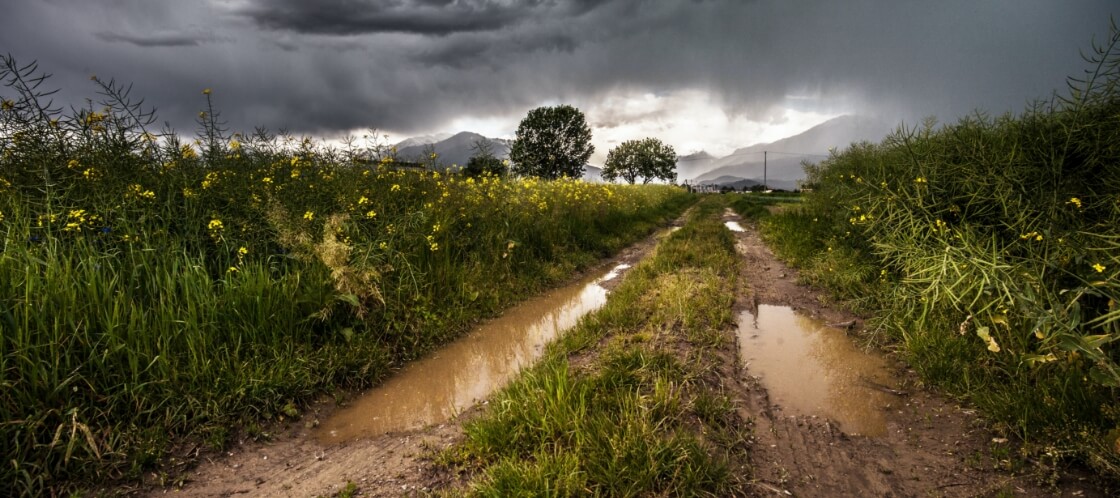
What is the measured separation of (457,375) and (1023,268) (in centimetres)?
493

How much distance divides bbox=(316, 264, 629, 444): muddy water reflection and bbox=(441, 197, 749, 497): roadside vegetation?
624mm

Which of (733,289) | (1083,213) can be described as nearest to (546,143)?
(733,289)

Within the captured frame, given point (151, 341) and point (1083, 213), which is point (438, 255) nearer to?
point (151, 341)

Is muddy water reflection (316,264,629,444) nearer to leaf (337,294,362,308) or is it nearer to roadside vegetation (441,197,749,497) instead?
roadside vegetation (441,197,749,497)

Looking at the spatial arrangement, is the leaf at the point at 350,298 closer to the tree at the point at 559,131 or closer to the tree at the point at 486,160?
the tree at the point at 486,160

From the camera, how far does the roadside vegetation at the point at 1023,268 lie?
2.71 meters

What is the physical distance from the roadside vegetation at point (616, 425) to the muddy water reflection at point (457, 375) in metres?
0.62

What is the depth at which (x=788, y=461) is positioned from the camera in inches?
113

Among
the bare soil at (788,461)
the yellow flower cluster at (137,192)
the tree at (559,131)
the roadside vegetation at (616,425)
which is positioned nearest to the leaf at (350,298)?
the bare soil at (788,461)

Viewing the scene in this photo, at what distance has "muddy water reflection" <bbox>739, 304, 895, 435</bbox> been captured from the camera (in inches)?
142

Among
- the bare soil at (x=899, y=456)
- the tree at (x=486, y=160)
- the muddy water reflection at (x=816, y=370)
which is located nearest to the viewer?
the bare soil at (x=899, y=456)

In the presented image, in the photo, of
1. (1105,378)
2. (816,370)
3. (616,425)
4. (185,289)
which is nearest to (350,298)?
(185,289)

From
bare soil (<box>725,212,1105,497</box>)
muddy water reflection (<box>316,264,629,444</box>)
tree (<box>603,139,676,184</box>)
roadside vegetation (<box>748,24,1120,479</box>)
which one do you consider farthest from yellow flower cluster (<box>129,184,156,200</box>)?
tree (<box>603,139,676,184</box>)

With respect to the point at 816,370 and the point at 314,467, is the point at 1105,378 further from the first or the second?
the point at 314,467
